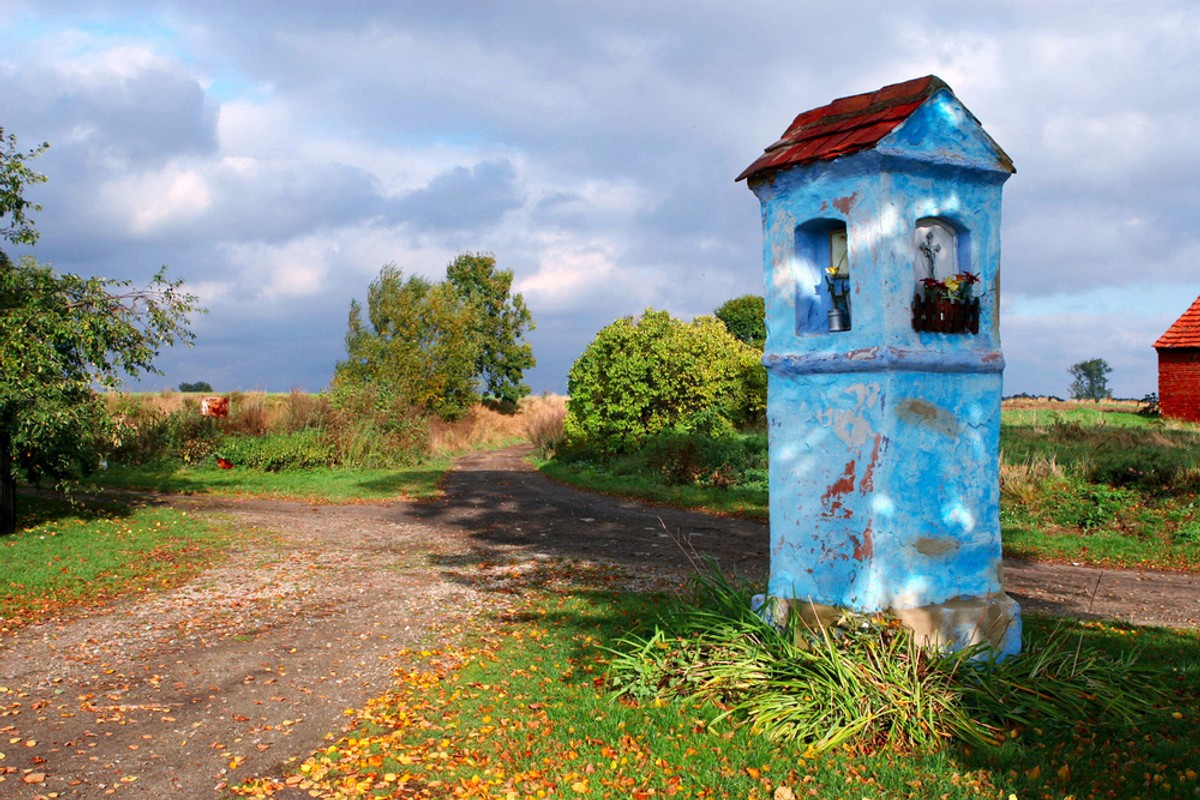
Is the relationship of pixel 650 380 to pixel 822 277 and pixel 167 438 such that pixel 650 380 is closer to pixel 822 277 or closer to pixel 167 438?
pixel 167 438

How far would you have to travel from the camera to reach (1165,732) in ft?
16.6

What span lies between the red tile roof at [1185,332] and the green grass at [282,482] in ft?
67.3

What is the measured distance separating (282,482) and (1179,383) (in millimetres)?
24225

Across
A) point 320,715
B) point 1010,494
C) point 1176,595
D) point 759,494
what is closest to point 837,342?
point 320,715

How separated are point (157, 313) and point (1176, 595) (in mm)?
13815

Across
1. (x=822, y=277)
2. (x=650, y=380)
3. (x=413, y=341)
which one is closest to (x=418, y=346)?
(x=413, y=341)

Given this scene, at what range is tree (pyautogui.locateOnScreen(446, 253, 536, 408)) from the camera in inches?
1826

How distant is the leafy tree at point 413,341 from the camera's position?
34.4 m

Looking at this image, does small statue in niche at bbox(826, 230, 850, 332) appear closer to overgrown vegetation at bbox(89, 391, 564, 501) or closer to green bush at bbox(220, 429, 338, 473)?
overgrown vegetation at bbox(89, 391, 564, 501)

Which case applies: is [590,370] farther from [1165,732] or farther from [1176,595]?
[1165,732]

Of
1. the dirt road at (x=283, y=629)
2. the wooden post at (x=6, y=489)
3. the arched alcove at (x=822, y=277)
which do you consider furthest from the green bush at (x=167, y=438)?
the arched alcove at (x=822, y=277)

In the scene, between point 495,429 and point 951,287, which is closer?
point 951,287

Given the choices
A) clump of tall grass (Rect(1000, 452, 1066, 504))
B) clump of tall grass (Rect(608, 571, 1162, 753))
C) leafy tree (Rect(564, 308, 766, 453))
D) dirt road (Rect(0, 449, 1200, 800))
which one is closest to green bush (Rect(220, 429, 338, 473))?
leafy tree (Rect(564, 308, 766, 453))

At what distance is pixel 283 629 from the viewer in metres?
7.98
